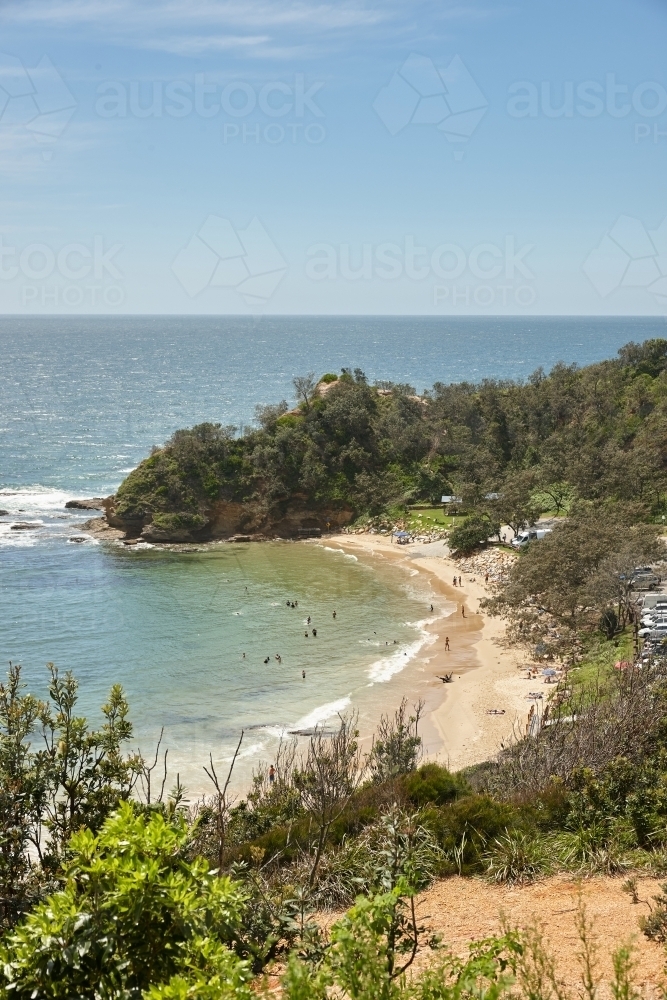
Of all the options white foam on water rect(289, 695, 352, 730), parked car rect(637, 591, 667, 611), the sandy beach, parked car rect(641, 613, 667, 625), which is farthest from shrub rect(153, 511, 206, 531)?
parked car rect(641, 613, 667, 625)

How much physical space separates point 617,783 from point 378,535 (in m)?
40.9

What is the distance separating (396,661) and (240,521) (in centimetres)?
2303

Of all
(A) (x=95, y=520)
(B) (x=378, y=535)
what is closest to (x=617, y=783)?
(B) (x=378, y=535)

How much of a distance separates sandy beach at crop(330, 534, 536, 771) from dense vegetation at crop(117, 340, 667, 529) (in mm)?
8760

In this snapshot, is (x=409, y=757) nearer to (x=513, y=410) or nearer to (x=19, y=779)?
(x=19, y=779)

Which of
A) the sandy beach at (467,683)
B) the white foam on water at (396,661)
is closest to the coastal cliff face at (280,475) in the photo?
the sandy beach at (467,683)

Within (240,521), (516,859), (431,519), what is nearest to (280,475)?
(240,521)

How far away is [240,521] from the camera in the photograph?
53938 millimetres

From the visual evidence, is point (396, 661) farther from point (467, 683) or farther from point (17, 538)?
point (17, 538)

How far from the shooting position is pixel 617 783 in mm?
12344

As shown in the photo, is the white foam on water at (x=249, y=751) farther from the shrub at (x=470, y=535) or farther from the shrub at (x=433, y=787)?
the shrub at (x=470, y=535)

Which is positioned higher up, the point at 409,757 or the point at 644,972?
the point at 644,972

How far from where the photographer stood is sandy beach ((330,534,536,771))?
85.1 feet

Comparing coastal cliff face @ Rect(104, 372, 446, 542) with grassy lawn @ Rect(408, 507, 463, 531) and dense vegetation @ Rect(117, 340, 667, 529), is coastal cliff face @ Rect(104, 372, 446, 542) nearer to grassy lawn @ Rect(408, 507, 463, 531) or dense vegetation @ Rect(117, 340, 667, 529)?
dense vegetation @ Rect(117, 340, 667, 529)
